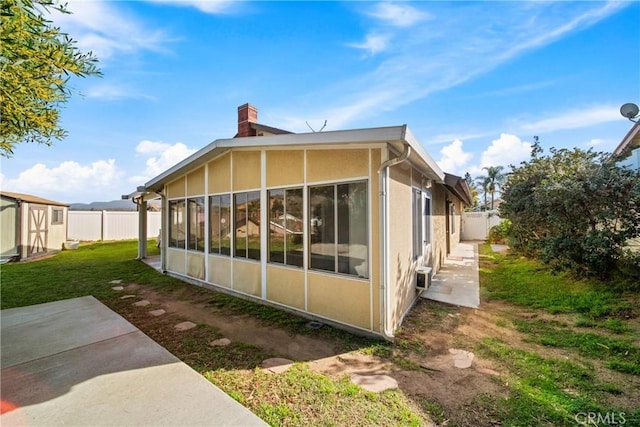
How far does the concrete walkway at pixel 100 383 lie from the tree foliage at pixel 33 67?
315cm

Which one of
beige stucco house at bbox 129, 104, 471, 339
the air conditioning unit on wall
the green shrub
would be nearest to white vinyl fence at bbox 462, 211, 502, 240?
the green shrub

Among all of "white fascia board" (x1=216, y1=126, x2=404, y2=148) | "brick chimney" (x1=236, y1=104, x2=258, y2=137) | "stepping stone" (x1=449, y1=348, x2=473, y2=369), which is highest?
"brick chimney" (x1=236, y1=104, x2=258, y2=137)

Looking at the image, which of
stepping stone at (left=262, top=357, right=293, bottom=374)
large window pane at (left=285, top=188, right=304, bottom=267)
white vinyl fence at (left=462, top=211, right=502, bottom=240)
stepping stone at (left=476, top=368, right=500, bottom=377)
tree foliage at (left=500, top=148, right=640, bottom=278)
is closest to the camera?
stepping stone at (left=476, top=368, right=500, bottom=377)

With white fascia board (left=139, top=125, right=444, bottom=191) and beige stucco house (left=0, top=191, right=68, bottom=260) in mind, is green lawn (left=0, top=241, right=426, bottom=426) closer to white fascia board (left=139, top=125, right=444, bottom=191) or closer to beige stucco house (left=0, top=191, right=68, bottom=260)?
white fascia board (left=139, top=125, right=444, bottom=191)

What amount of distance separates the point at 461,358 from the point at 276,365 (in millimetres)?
2453

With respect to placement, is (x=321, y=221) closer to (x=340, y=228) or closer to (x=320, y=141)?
(x=340, y=228)

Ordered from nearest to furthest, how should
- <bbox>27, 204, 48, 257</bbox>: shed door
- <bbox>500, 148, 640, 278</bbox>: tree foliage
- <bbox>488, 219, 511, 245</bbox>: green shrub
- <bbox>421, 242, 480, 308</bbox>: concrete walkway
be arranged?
<bbox>500, 148, 640, 278</bbox>: tree foliage
<bbox>421, 242, 480, 308</bbox>: concrete walkway
<bbox>27, 204, 48, 257</bbox>: shed door
<bbox>488, 219, 511, 245</bbox>: green shrub

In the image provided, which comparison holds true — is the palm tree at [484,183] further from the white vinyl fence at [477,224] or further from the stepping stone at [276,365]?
the stepping stone at [276,365]

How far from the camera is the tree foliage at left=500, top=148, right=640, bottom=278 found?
561cm

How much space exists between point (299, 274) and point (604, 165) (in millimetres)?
6815

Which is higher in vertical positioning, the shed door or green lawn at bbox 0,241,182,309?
the shed door

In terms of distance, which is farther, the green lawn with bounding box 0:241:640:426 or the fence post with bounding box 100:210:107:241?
the fence post with bounding box 100:210:107:241

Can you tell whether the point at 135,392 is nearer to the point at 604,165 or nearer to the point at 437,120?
the point at 604,165

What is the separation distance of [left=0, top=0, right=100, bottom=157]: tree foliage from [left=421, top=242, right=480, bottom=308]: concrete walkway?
7.65m
